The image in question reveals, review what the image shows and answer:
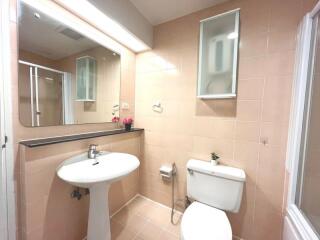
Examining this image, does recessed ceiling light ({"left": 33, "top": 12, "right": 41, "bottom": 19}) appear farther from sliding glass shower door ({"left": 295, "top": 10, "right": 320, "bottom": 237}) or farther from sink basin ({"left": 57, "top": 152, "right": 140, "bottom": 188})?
sliding glass shower door ({"left": 295, "top": 10, "right": 320, "bottom": 237})

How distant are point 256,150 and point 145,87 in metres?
1.35

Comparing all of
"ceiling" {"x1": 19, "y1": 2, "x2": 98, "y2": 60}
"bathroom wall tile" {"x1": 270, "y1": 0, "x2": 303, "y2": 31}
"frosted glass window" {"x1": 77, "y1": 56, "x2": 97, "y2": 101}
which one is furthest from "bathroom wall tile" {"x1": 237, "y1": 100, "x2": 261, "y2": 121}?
"ceiling" {"x1": 19, "y1": 2, "x2": 98, "y2": 60}

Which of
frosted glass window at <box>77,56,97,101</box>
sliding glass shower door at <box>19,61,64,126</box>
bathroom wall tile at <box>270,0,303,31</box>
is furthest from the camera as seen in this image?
frosted glass window at <box>77,56,97,101</box>

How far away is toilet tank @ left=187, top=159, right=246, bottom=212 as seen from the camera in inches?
46.8

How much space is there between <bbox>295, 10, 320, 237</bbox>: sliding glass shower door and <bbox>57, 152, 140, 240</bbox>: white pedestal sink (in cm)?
123

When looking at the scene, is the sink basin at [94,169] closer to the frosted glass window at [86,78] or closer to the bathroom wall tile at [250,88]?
the frosted glass window at [86,78]

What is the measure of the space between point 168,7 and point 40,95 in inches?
55.4

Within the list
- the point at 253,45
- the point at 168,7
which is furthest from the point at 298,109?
the point at 168,7

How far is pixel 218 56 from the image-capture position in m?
1.35

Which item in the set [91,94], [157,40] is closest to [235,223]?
[91,94]

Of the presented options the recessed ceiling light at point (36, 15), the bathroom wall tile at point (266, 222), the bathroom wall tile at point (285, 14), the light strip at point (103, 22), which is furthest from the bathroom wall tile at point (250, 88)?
the recessed ceiling light at point (36, 15)

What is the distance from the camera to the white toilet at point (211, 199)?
37.5 inches

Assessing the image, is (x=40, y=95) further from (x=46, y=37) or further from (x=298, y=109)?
(x=298, y=109)

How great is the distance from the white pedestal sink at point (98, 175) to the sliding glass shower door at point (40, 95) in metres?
0.37
